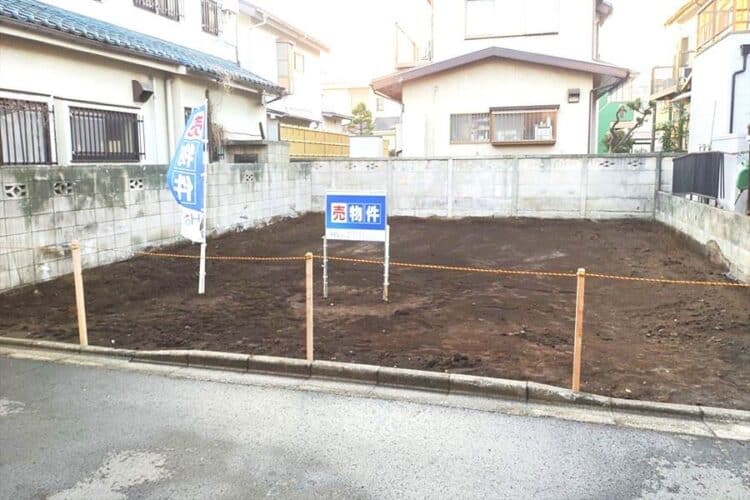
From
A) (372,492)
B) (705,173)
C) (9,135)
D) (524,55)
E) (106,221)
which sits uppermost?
(524,55)

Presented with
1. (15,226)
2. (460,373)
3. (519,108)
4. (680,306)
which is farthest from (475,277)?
(519,108)

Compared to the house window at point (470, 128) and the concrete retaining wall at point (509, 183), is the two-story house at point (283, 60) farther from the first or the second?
the house window at point (470, 128)

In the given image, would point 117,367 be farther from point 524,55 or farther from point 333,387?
point 524,55

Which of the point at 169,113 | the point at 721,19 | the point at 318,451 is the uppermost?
the point at 721,19

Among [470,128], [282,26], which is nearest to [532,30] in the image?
[470,128]

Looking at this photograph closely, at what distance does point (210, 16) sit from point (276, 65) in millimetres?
7070

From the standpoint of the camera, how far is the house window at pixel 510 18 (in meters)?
19.5

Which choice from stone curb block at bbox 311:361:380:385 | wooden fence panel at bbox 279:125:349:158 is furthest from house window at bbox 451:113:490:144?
stone curb block at bbox 311:361:380:385

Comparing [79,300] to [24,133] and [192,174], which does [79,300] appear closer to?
[192,174]

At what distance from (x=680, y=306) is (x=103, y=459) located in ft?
23.0

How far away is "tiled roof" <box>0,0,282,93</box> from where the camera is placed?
9641 millimetres

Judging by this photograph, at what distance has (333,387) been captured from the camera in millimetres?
5281

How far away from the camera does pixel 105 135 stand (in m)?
11.8

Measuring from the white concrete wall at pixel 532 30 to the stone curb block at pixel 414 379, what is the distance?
1690 centimetres
